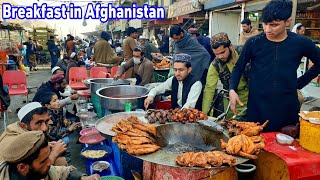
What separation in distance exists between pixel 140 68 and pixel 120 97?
54.0 inches

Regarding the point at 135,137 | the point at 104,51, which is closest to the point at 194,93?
the point at 135,137

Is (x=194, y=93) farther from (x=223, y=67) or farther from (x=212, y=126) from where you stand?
(x=212, y=126)

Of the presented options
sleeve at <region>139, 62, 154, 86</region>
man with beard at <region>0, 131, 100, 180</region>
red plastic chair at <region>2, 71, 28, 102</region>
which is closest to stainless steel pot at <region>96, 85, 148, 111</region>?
sleeve at <region>139, 62, 154, 86</region>

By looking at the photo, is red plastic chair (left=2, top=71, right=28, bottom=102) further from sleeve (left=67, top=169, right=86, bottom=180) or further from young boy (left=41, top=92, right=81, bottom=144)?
sleeve (left=67, top=169, right=86, bottom=180)

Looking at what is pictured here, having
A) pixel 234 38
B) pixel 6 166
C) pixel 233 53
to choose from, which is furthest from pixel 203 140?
pixel 234 38

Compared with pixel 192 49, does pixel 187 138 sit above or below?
below

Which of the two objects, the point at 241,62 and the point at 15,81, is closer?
the point at 241,62

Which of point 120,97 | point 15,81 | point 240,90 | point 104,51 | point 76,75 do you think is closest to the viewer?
point 240,90

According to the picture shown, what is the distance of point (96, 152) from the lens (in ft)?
13.1

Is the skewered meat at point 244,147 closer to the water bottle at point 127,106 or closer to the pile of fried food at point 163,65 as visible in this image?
the water bottle at point 127,106

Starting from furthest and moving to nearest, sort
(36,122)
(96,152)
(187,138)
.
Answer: (96,152) → (36,122) → (187,138)

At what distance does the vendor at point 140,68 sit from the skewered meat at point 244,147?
3596mm

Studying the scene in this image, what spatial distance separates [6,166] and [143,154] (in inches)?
40.9

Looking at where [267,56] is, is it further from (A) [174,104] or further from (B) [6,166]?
(B) [6,166]
